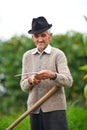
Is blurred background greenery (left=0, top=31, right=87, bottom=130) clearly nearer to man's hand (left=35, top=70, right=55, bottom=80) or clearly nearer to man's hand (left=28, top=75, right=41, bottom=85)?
man's hand (left=28, top=75, right=41, bottom=85)

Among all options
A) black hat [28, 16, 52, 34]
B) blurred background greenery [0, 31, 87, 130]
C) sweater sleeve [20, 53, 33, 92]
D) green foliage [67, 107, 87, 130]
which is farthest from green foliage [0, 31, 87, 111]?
black hat [28, 16, 52, 34]

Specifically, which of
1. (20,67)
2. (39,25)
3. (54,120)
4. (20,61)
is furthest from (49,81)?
(20,61)

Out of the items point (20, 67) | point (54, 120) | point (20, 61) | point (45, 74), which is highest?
point (45, 74)

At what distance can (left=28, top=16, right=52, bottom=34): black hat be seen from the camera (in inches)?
222

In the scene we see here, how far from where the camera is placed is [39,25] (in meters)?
5.67

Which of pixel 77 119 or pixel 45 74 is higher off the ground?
pixel 45 74

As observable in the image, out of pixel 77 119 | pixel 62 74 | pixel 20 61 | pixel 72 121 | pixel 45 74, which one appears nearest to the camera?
pixel 45 74

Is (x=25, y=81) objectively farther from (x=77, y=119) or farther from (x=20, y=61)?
(x=20, y=61)

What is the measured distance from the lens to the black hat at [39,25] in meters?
5.64

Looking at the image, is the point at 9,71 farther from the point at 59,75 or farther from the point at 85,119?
the point at 59,75

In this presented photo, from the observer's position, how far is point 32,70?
575cm

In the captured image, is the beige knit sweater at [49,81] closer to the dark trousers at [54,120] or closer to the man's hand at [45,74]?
the dark trousers at [54,120]

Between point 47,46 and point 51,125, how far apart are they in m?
0.76

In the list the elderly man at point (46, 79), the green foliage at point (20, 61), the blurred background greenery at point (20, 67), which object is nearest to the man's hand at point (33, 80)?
the elderly man at point (46, 79)
